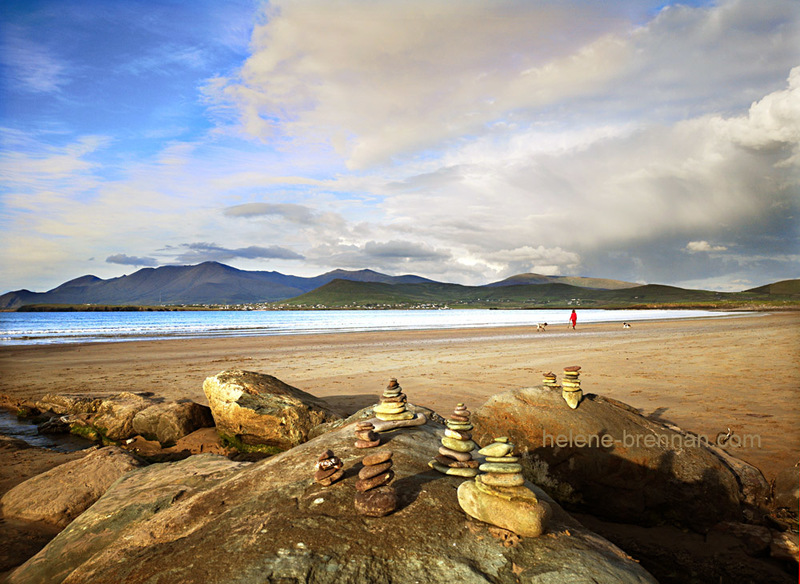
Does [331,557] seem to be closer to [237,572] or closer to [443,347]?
[237,572]

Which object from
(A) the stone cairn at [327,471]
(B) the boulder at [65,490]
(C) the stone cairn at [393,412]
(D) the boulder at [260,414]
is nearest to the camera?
(A) the stone cairn at [327,471]

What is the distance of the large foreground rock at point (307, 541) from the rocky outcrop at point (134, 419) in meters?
5.76

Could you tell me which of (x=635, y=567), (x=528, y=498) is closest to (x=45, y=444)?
(x=528, y=498)

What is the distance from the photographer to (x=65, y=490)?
6914 mm

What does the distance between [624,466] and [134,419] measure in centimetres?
1145

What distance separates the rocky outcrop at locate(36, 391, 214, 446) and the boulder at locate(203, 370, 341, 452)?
0.99 meters

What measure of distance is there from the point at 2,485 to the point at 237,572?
7602 millimetres

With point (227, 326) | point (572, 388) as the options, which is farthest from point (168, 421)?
point (227, 326)

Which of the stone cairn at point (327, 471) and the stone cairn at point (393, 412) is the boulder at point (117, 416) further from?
the stone cairn at point (327, 471)

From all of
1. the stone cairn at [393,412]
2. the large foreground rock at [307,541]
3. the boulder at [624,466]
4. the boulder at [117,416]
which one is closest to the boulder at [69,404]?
the boulder at [117,416]

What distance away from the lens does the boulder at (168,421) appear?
10648 millimetres

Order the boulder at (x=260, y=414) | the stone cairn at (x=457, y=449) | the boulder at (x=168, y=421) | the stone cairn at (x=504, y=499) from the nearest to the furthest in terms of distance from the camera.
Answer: the stone cairn at (x=504, y=499) < the stone cairn at (x=457, y=449) < the boulder at (x=260, y=414) < the boulder at (x=168, y=421)

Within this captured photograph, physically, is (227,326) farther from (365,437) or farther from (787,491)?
(787,491)

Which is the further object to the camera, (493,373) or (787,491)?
(493,373)
